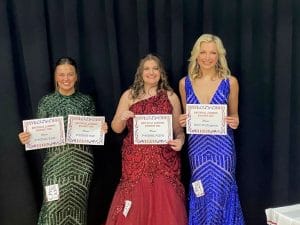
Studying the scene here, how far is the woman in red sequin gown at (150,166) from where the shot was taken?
2.94 m

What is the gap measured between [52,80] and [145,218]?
3.80 feet

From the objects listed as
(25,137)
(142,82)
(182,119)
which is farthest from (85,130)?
(182,119)

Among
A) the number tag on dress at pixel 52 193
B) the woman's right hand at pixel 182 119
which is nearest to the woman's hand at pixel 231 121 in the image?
the woman's right hand at pixel 182 119

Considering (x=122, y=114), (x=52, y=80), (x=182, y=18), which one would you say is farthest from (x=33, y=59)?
(x=182, y=18)

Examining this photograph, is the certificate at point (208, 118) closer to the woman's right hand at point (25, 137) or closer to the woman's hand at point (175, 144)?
the woman's hand at point (175, 144)

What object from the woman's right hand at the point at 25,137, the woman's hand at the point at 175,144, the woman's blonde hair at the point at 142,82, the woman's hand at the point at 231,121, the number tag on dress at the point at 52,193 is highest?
the woman's blonde hair at the point at 142,82

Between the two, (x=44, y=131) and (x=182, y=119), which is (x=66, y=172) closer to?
(x=44, y=131)

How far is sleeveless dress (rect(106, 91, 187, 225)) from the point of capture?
2.94 metres

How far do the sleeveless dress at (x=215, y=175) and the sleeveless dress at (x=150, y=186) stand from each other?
0.36 ft

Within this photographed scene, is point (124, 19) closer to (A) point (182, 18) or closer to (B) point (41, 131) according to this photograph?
(A) point (182, 18)

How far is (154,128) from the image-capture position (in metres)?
2.95

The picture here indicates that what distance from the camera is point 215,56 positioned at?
299 cm

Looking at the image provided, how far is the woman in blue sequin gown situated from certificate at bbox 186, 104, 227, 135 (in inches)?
1.9

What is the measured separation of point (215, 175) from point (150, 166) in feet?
1.29
